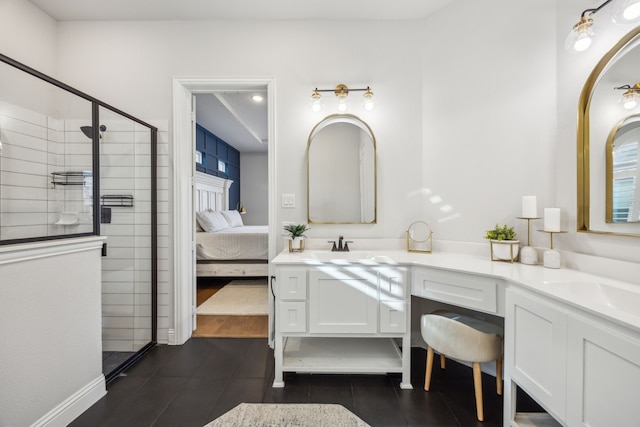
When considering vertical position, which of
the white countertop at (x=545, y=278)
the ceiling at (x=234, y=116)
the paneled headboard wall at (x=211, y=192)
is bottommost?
the white countertop at (x=545, y=278)

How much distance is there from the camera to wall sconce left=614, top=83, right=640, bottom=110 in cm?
127

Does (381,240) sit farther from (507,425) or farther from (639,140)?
(639,140)

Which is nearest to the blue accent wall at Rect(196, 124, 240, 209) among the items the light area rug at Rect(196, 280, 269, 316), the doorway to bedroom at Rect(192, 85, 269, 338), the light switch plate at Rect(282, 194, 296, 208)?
the doorway to bedroom at Rect(192, 85, 269, 338)

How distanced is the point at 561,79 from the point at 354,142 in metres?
1.38

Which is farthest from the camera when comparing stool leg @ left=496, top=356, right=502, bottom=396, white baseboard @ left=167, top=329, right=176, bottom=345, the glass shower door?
white baseboard @ left=167, top=329, right=176, bottom=345

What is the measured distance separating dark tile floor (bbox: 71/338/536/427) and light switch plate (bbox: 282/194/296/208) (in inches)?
48.0

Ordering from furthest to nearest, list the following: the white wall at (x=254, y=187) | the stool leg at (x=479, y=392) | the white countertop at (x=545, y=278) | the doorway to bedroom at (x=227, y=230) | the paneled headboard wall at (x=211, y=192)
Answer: the white wall at (x=254, y=187) → the paneled headboard wall at (x=211, y=192) → the doorway to bedroom at (x=227, y=230) → the stool leg at (x=479, y=392) → the white countertop at (x=545, y=278)

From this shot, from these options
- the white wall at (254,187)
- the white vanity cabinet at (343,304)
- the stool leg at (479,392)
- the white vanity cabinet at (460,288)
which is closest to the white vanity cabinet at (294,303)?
the white vanity cabinet at (343,304)

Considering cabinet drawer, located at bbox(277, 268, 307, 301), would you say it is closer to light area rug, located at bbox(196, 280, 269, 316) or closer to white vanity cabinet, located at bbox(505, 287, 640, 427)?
white vanity cabinet, located at bbox(505, 287, 640, 427)

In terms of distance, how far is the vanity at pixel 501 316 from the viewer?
35.6 inches

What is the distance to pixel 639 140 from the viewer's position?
1.23 m

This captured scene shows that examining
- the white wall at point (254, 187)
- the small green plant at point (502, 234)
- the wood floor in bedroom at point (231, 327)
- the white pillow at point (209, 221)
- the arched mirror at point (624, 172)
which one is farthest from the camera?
the white wall at point (254, 187)

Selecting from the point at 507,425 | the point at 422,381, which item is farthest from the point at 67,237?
the point at 507,425

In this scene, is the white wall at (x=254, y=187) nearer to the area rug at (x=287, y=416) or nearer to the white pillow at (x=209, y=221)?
the white pillow at (x=209, y=221)
